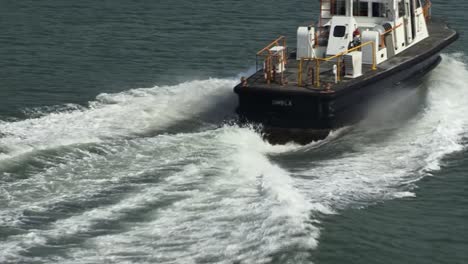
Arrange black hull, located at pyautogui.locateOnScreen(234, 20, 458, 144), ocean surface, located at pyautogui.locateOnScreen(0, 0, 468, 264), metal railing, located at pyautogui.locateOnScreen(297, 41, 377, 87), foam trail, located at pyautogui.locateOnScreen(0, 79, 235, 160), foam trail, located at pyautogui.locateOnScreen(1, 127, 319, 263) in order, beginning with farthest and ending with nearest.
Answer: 1. metal railing, located at pyautogui.locateOnScreen(297, 41, 377, 87)
2. black hull, located at pyautogui.locateOnScreen(234, 20, 458, 144)
3. foam trail, located at pyautogui.locateOnScreen(0, 79, 235, 160)
4. ocean surface, located at pyautogui.locateOnScreen(0, 0, 468, 264)
5. foam trail, located at pyautogui.locateOnScreen(1, 127, 319, 263)

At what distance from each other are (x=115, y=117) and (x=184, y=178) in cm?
473

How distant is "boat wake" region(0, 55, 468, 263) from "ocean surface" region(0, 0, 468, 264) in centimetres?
4

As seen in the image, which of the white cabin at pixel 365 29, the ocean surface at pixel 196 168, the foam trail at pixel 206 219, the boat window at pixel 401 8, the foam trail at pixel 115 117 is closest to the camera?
the foam trail at pixel 206 219

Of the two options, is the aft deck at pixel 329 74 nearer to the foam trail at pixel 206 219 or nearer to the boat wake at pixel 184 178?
the boat wake at pixel 184 178

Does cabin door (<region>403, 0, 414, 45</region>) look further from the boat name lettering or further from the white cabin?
the boat name lettering

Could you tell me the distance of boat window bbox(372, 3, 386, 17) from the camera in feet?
86.6

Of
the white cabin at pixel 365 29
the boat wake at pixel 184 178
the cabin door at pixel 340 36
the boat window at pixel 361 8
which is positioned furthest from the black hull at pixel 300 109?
the boat window at pixel 361 8

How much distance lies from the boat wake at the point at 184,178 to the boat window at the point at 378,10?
2557 mm

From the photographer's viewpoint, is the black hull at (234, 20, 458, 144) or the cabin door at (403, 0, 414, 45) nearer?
the black hull at (234, 20, 458, 144)

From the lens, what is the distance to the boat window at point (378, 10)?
2639 cm

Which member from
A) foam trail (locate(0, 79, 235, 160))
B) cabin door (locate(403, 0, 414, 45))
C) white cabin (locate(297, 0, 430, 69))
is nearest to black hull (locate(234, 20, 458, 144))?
white cabin (locate(297, 0, 430, 69))

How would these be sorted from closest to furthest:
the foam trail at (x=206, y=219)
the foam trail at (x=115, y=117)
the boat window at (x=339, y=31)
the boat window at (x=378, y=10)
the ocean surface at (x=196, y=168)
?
the foam trail at (x=206, y=219) → the ocean surface at (x=196, y=168) → the foam trail at (x=115, y=117) → the boat window at (x=339, y=31) → the boat window at (x=378, y=10)

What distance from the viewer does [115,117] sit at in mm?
23922

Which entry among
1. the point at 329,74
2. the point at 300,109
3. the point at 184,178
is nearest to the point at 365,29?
the point at 329,74
